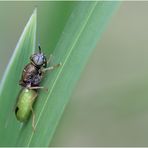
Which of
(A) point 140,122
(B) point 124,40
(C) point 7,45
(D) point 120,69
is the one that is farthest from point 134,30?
(C) point 7,45

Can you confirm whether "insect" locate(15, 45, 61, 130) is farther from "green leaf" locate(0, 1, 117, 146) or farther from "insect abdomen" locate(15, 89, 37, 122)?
"green leaf" locate(0, 1, 117, 146)

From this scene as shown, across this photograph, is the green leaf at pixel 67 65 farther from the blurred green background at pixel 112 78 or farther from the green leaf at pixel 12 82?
the blurred green background at pixel 112 78

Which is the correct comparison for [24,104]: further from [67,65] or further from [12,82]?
[67,65]

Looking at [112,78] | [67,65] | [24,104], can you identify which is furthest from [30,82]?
[112,78]

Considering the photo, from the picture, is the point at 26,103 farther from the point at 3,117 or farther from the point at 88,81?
the point at 88,81

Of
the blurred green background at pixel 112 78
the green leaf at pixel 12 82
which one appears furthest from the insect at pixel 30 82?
the blurred green background at pixel 112 78
